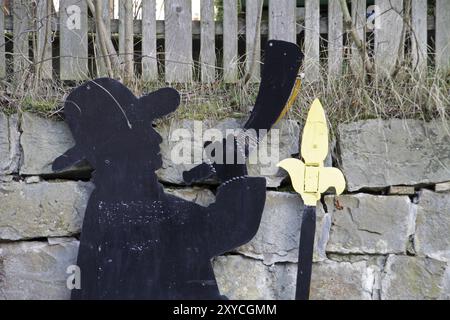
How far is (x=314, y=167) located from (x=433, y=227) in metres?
0.61

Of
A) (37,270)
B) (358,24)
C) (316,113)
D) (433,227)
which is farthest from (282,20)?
(37,270)

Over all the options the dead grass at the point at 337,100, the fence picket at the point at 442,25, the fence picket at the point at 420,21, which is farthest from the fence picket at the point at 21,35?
the fence picket at the point at 442,25

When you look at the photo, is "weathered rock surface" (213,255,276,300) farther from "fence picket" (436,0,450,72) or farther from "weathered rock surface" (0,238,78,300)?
"fence picket" (436,0,450,72)

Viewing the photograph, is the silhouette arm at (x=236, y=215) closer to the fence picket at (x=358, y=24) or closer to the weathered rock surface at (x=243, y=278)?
the weathered rock surface at (x=243, y=278)

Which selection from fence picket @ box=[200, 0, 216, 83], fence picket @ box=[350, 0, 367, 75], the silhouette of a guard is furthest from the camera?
fence picket @ box=[200, 0, 216, 83]

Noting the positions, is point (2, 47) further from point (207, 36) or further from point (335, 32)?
point (335, 32)

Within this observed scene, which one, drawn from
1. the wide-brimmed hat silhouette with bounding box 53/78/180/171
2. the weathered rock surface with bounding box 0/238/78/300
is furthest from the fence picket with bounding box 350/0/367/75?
the weathered rock surface with bounding box 0/238/78/300

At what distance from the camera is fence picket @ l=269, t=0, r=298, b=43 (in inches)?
127

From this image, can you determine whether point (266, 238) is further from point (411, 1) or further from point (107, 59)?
point (411, 1)

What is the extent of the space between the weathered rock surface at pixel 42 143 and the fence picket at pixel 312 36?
1129mm

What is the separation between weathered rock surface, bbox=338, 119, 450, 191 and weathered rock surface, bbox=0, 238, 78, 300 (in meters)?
1.28

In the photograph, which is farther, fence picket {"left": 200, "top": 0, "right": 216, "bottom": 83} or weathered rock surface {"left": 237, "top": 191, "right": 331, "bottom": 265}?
fence picket {"left": 200, "top": 0, "right": 216, "bottom": 83}

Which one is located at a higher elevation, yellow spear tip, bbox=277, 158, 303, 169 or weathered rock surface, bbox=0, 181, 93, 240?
yellow spear tip, bbox=277, 158, 303, 169

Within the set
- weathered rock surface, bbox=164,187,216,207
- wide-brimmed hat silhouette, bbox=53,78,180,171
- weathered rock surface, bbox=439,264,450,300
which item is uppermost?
wide-brimmed hat silhouette, bbox=53,78,180,171
